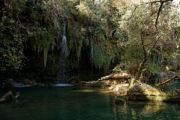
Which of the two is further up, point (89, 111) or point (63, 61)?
point (63, 61)

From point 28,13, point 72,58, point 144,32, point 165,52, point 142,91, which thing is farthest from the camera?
point 72,58

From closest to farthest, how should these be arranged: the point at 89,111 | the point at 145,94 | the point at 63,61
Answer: the point at 89,111 → the point at 145,94 → the point at 63,61

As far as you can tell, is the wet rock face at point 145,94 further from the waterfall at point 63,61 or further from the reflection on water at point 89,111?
the waterfall at point 63,61

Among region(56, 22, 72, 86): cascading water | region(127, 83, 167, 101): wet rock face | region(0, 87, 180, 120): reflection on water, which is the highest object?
region(56, 22, 72, 86): cascading water

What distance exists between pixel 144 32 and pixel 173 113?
18.0 feet

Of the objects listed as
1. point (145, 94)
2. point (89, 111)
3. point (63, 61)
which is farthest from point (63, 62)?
point (89, 111)

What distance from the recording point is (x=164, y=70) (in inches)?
474

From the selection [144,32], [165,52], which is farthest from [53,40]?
[165,52]

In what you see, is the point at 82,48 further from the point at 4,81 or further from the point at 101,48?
the point at 4,81

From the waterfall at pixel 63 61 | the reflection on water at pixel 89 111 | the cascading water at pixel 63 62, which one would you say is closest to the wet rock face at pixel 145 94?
the reflection on water at pixel 89 111

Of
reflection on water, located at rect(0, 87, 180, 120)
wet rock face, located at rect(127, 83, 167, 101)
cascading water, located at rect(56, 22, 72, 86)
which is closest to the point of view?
reflection on water, located at rect(0, 87, 180, 120)

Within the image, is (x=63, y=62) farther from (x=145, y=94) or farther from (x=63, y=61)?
(x=145, y=94)

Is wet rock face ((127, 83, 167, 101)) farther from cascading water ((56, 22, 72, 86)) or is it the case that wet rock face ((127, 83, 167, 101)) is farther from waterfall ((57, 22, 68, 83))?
waterfall ((57, 22, 68, 83))

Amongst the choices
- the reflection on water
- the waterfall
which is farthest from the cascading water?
the reflection on water
